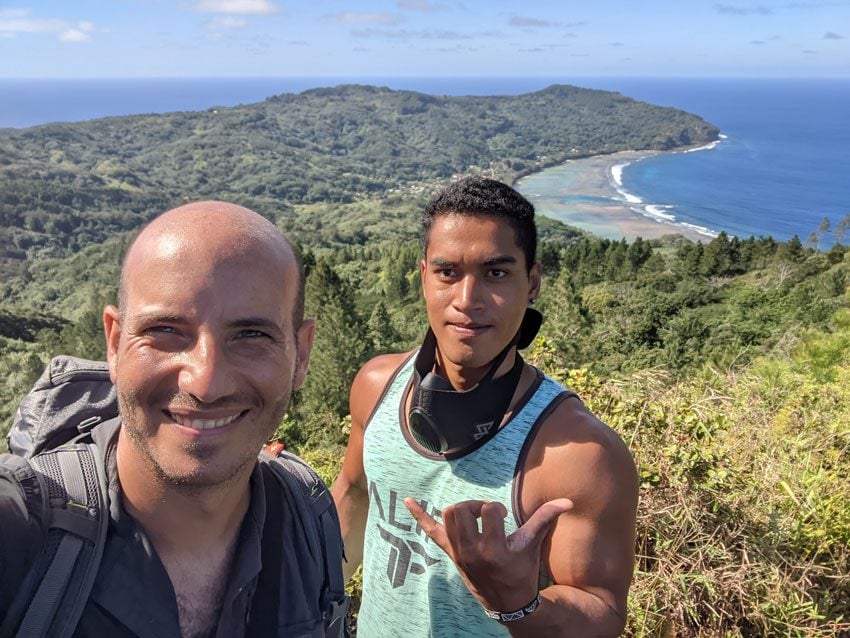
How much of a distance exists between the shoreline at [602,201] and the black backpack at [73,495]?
8975 centimetres

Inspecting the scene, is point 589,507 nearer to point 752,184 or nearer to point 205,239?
point 205,239

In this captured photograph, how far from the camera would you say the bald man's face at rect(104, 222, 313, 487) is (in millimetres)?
1272

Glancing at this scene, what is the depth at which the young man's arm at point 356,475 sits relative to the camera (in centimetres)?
234

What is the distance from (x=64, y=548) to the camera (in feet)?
3.79

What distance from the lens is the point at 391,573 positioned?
197 centimetres

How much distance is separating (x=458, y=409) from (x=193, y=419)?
88cm

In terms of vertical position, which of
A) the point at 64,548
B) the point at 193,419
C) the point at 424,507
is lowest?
the point at 424,507

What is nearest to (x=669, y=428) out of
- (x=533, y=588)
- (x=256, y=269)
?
(x=533, y=588)

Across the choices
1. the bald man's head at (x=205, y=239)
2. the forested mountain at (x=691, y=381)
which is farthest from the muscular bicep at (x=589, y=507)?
the forested mountain at (x=691, y=381)

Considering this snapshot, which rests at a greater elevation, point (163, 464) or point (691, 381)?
point (163, 464)

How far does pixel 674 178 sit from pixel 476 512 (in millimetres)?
151863

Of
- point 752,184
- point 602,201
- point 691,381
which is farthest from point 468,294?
point 752,184

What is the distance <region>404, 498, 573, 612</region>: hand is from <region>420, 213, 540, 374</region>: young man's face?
70cm

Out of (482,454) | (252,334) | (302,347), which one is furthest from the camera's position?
(482,454)
